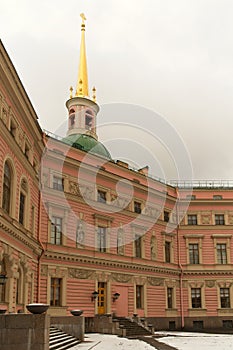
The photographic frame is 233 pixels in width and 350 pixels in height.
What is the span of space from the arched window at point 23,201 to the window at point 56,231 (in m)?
5.12

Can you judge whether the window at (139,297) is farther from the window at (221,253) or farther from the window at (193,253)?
the window at (221,253)

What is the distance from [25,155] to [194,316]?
73.9ft

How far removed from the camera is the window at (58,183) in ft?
98.8

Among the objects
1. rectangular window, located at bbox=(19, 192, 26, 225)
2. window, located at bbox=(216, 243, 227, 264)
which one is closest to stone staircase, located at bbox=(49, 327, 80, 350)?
rectangular window, located at bbox=(19, 192, 26, 225)

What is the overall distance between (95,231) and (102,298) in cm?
454

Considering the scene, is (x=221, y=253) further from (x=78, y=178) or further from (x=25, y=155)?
(x=25, y=155)

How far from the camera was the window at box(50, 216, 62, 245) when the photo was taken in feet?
96.7

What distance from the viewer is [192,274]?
40.0 meters

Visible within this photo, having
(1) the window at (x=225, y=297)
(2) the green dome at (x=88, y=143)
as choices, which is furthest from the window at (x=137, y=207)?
(1) the window at (x=225, y=297)

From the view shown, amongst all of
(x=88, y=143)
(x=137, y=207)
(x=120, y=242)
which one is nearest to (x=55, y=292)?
(x=120, y=242)

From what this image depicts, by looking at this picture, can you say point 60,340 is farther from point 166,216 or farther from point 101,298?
point 166,216

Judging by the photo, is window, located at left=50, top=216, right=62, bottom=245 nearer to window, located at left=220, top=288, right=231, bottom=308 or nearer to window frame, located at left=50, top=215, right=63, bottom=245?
window frame, located at left=50, top=215, right=63, bottom=245

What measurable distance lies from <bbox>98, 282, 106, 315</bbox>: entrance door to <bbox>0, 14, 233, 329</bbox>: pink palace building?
8cm

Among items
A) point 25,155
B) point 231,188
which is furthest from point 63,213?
point 231,188
